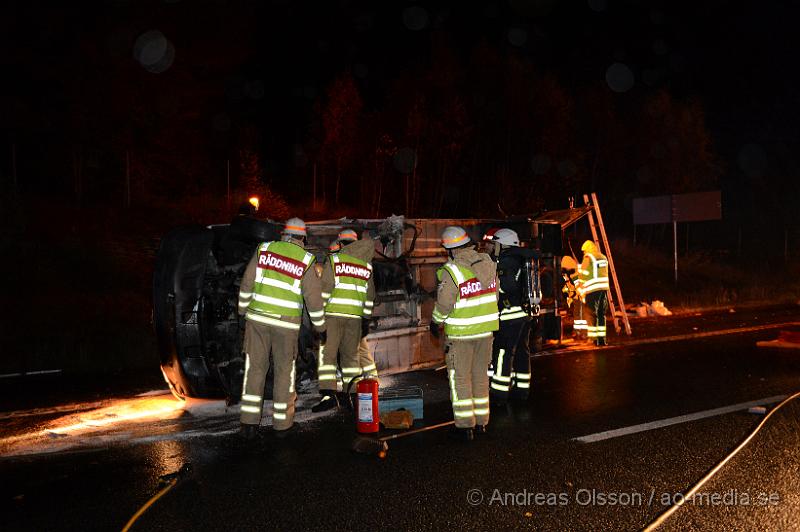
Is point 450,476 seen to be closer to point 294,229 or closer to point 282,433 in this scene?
point 282,433

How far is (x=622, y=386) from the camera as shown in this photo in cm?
785

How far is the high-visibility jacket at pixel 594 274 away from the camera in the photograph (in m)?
10.8

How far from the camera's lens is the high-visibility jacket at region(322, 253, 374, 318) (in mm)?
7141

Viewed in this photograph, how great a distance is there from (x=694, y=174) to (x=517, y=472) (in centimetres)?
3610

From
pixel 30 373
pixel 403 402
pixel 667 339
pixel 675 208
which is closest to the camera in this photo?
pixel 403 402

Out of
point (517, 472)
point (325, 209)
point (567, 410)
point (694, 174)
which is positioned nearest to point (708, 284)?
point (694, 174)

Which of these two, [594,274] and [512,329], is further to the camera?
[594,274]

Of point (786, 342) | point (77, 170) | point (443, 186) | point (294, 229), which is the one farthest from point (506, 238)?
point (443, 186)

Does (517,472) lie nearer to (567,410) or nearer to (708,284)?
(567,410)

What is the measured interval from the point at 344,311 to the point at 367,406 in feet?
5.17

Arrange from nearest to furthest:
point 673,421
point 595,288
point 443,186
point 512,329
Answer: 1. point 673,421
2. point 512,329
3. point 595,288
4. point 443,186

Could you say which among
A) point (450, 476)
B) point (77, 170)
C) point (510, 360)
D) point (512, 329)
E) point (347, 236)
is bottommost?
point (450, 476)

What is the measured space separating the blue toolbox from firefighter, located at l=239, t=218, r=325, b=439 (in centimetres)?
92

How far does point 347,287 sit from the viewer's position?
7168 millimetres
